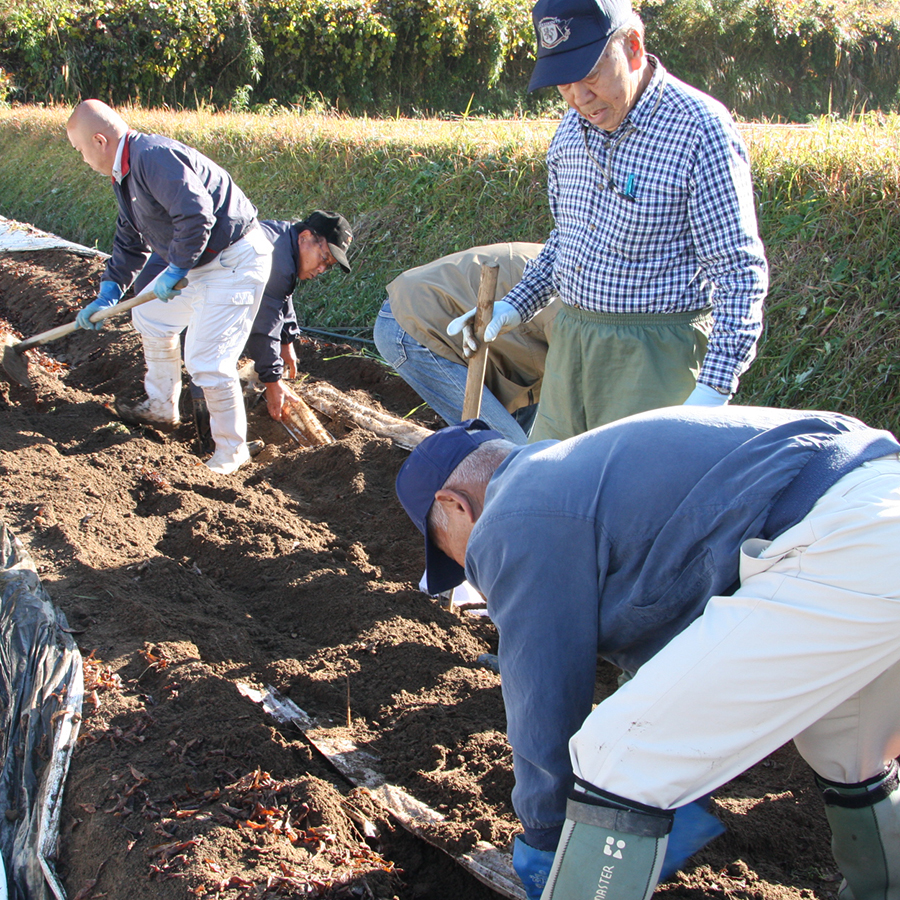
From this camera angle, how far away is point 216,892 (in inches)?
69.8

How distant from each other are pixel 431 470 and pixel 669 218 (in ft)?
3.89

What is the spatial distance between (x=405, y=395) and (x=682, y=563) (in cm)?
415

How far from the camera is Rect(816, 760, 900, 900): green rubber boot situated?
1645mm

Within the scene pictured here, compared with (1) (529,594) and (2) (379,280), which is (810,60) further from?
(1) (529,594)

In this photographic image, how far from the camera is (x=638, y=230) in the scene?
7.79 ft

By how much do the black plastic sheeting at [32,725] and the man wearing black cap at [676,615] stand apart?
1.24 m

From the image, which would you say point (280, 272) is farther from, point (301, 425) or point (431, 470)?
point (431, 470)

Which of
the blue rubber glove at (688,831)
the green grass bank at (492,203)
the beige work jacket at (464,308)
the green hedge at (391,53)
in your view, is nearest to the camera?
the blue rubber glove at (688,831)

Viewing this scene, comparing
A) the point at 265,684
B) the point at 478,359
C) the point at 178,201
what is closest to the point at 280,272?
the point at 178,201

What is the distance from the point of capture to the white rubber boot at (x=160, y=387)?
472cm

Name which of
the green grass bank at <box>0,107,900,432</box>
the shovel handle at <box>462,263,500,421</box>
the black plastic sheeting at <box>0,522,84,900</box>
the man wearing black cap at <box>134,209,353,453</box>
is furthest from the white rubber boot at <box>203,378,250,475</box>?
the green grass bank at <box>0,107,900,432</box>

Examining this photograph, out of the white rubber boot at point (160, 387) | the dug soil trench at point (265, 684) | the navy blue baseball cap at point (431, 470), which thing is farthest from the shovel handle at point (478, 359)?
the white rubber boot at point (160, 387)

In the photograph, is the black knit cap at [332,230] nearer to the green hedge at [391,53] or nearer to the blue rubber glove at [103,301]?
the blue rubber glove at [103,301]

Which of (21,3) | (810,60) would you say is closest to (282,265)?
(21,3)
